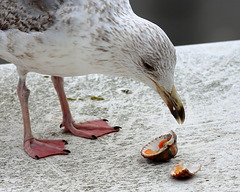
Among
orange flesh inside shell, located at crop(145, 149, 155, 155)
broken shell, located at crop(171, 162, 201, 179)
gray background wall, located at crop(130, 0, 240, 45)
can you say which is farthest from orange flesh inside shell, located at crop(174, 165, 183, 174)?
gray background wall, located at crop(130, 0, 240, 45)

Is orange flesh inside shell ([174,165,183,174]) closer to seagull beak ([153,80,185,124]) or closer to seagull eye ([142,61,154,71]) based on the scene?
seagull beak ([153,80,185,124])

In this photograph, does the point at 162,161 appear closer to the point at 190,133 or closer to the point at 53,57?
the point at 190,133

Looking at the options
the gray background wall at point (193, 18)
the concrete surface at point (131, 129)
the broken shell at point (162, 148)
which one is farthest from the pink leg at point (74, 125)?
the gray background wall at point (193, 18)

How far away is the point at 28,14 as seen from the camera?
145 inches

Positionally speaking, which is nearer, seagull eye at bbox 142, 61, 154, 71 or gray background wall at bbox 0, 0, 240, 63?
seagull eye at bbox 142, 61, 154, 71

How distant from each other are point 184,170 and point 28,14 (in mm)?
1518

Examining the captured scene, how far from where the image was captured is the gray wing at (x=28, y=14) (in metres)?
3.62

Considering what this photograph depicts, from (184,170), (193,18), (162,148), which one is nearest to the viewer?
(184,170)

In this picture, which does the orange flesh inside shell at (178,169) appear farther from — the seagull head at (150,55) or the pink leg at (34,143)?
the pink leg at (34,143)

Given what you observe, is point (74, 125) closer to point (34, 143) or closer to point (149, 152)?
point (34, 143)

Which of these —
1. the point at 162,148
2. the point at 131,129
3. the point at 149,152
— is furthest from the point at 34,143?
the point at 162,148

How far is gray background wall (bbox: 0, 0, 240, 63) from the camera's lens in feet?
33.4

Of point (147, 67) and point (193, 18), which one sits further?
point (193, 18)

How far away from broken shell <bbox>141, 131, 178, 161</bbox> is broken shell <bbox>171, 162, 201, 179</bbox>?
126 millimetres
